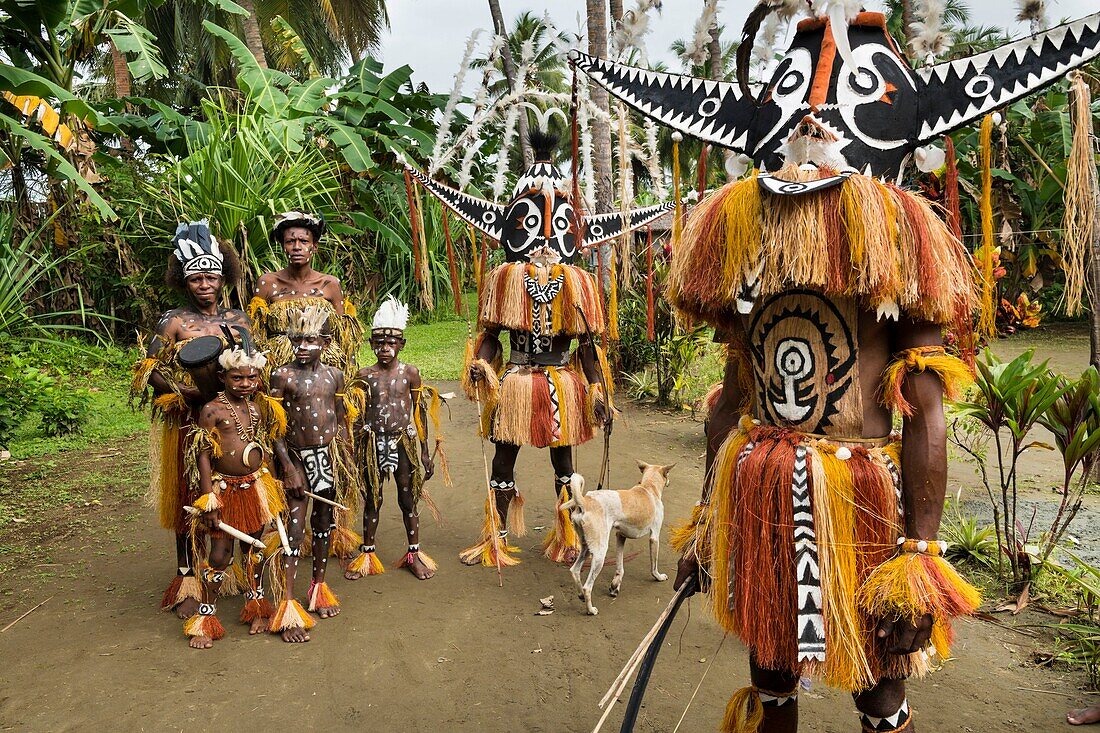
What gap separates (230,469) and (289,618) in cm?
78

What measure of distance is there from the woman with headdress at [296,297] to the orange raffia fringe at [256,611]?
4.16 feet

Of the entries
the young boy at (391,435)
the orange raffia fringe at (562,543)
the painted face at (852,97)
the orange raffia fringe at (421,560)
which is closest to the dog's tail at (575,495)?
the orange raffia fringe at (562,543)

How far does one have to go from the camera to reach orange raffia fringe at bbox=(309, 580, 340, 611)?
398cm

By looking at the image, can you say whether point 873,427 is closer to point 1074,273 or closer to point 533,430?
point 1074,273

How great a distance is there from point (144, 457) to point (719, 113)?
6507 mm

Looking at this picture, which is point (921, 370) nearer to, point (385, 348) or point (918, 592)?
point (918, 592)

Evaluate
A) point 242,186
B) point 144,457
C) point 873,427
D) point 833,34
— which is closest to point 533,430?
point 873,427

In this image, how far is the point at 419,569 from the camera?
4496mm

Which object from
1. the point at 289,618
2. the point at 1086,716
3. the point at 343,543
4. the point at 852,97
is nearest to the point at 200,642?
the point at 289,618

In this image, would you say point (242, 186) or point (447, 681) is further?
point (242, 186)

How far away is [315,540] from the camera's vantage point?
160 inches

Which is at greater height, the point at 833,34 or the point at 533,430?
the point at 833,34

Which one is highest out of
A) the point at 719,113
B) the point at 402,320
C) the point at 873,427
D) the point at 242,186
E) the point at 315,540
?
the point at 242,186

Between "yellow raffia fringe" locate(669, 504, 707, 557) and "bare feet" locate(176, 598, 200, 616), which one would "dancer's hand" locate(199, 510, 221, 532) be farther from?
"yellow raffia fringe" locate(669, 504, 707, 557)
